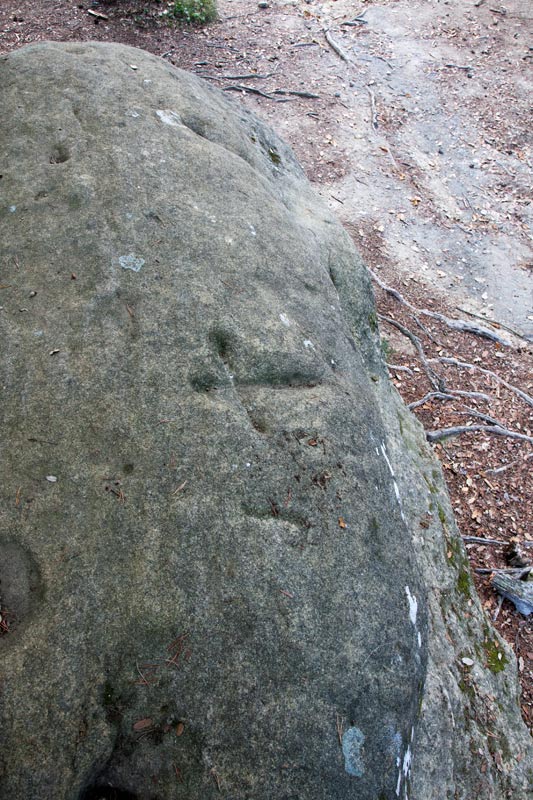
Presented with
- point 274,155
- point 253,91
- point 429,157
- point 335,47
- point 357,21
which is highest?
point 274,155

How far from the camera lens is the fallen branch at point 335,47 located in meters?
10.2

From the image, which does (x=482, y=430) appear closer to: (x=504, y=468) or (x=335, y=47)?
(x=504, y=468)

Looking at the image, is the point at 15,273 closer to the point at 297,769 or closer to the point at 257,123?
the point at 297,769

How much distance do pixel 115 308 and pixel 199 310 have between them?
380 mm

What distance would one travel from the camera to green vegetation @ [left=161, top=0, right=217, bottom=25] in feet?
31.7

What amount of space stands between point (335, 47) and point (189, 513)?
34.1ft

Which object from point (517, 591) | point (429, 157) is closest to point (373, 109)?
point (429, 157)

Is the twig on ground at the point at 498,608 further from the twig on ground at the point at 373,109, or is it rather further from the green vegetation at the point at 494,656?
the twig on ground at the point at 373,109

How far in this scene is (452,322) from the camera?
266 inches

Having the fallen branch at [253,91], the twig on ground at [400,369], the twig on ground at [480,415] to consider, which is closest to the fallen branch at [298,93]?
the fallen branch at [253,91]

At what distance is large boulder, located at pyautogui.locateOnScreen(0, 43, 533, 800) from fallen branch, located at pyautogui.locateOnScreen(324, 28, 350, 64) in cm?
773

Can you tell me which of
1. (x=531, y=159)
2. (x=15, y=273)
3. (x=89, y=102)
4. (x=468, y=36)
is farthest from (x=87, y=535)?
(x=468, y=36)

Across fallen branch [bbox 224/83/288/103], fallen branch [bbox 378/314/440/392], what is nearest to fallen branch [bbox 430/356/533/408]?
fallen branch [bbox 378/314/440/392]

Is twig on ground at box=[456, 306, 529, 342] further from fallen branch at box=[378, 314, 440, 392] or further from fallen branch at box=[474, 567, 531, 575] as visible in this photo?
fallen branch at box=[474, 567, 531, 575]
